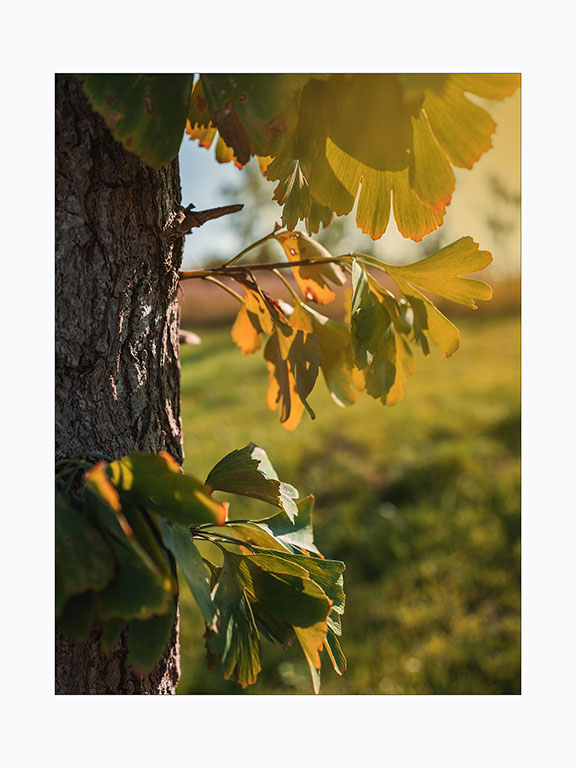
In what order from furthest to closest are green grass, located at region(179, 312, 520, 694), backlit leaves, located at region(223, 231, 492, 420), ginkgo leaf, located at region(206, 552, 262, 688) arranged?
green grass, located at region(179, 312, 520, 694), backlit leaves, located at region(223, 231, 492, 420), ginkgo leaf, located at region(206, 552, 262, 688)

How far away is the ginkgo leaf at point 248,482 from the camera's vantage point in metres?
0.56

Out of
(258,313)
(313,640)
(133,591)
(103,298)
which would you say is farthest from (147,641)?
(258,313)

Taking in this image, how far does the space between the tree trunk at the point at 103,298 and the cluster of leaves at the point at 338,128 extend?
0.29 ft

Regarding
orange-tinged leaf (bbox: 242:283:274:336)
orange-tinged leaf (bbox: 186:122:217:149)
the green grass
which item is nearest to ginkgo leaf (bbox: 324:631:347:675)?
orange-tinged leaf (bbox: 242:283:274:336)

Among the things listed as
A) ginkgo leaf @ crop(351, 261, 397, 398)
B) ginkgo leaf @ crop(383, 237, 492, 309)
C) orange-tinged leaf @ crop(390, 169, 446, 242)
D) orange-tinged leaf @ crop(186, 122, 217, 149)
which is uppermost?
orange-tinged leaf @ crop(186, 122, 217, 149)

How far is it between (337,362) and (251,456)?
158 millimetres

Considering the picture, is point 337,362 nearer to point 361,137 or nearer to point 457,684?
point 361,137

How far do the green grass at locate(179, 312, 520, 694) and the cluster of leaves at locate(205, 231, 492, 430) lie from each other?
1.36m

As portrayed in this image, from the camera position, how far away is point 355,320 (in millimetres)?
577

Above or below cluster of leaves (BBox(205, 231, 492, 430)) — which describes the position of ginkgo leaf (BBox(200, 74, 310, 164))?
above

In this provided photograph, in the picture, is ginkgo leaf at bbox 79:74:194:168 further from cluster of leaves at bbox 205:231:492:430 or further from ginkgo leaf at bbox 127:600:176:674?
ginkgo leaf at bbox 127:600:176:674

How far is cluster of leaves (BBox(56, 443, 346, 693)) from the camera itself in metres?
0.39

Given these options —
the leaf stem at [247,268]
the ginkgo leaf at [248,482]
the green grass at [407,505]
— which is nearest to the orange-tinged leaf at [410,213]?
the leaf stem at [247,268]

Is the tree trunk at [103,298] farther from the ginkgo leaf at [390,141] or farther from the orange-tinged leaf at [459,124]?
the orange-tinged leaf at [459,124]
